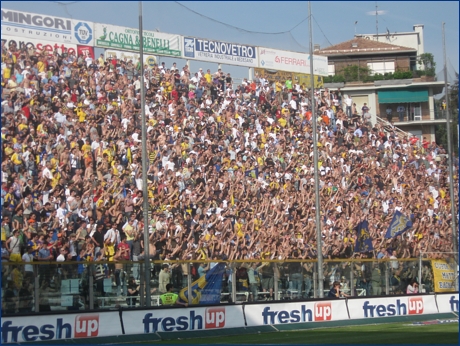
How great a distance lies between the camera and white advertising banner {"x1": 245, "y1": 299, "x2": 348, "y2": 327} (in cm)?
1877

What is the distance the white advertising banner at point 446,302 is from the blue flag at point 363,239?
3453 millimetres

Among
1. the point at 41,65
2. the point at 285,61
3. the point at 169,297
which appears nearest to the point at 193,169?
the point at 41,65

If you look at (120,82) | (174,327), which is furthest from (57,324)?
(120,82)

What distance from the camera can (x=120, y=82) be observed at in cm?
2328

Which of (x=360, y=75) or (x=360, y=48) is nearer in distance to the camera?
(x=360, y=75)

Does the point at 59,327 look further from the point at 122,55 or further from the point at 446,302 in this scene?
the point at 446,302

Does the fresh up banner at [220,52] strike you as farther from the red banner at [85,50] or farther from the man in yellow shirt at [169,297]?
the man in yellow shirt at [169,297]

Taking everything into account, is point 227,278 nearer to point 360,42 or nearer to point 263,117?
point 263,117

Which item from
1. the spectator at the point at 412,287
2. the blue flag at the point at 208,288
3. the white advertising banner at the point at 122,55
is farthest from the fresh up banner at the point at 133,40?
the spectator at the point at 412,287

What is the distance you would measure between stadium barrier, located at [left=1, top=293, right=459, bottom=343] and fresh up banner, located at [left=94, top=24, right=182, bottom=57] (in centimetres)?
975

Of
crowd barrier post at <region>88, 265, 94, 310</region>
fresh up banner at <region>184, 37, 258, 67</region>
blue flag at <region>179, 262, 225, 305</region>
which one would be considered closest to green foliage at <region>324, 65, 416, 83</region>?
fresh up banner at <region>184, 37, 258, 67</region>

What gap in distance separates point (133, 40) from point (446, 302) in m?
12.3

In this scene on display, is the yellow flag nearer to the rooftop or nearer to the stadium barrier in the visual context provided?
the stadium barrier

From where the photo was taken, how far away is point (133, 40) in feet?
82.5
